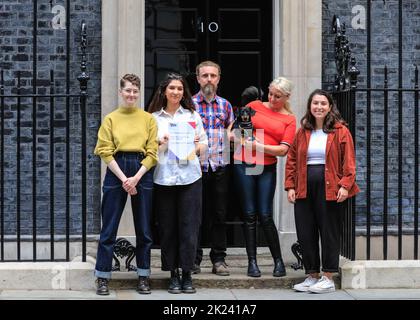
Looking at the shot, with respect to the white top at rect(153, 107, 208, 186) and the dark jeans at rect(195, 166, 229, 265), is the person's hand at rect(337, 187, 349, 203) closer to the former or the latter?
the dark jeans at rect(195, 166, 229, 265)

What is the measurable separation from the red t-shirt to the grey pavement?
110cm

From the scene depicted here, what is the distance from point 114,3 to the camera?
28.0 ft

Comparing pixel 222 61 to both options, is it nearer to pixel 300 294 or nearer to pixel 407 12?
pixel 407 12

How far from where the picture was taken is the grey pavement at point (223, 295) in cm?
709

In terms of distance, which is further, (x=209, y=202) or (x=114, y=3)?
(x=114, y=3)

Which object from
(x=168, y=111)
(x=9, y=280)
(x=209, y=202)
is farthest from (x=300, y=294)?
(x=9, y=280)

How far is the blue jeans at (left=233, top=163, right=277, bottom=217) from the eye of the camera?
7.60 metres

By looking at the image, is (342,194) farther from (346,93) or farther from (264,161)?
(346,93)

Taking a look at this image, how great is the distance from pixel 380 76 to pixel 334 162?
1877mm

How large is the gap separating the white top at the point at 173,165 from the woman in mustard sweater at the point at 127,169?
10cm

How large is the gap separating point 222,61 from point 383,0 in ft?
5.50

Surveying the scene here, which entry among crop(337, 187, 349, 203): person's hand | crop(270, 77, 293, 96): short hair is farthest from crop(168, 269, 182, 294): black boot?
crop(270, 77, 293, 96): short hair
